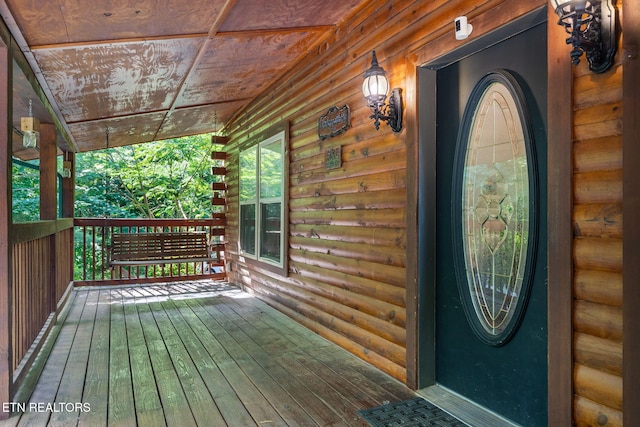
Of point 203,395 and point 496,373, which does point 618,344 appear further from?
point 203,395

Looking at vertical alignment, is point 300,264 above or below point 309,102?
below

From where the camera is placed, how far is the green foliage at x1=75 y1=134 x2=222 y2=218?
11.9m

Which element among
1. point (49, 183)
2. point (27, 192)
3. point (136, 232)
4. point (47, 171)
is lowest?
point (136, 232)

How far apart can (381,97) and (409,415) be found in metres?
1.86

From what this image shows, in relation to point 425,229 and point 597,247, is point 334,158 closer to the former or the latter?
point 425,229

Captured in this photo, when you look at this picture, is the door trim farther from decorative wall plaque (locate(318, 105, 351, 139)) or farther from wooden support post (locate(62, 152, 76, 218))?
wooden support post (locate(62, 152, 76, 218))

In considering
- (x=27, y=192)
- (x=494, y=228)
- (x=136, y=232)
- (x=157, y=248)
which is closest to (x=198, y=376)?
(x=494, y=228)

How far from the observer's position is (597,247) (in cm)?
157

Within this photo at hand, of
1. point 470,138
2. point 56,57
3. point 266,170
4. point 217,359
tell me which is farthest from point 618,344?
point 266,170

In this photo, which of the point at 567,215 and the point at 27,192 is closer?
the point at 567,215

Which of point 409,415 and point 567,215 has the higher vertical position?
point 567,215

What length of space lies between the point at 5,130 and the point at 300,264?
8.60 feet

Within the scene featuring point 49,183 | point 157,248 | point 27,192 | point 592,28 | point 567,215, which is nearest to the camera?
point 592,28

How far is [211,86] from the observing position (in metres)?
4.62
